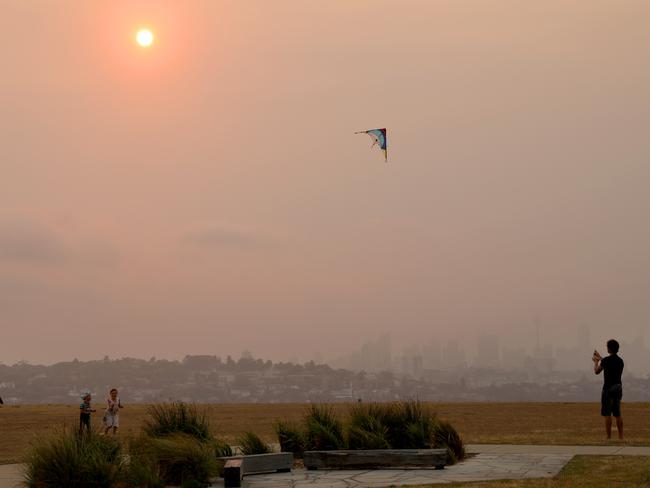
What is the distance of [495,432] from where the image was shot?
26.5 m

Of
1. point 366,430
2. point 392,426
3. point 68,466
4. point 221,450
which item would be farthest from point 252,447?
point 68,466

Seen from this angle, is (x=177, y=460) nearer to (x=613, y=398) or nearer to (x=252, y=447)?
(x=252, y=447)

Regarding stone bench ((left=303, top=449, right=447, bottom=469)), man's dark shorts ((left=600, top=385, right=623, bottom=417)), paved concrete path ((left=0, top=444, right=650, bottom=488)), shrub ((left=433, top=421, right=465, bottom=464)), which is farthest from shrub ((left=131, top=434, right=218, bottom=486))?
man's dark shorts ((left=600, top=385, right=623, bottom=417))

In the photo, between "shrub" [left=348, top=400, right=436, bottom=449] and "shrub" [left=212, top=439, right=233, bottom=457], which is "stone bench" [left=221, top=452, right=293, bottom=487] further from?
"shrub" [left=348, top=400, right=436, bottom=449]

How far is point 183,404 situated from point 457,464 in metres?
5.33

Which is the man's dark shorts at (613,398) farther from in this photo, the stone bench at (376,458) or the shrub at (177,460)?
the shrub at (177,460)

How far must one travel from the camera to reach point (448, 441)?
18.1 m

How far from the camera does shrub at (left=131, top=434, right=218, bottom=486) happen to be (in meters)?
15.1

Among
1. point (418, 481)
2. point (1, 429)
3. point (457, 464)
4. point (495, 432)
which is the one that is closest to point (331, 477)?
point (418, 481)

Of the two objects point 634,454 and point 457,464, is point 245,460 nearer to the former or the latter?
point 457,464

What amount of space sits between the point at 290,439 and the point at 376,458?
282cm

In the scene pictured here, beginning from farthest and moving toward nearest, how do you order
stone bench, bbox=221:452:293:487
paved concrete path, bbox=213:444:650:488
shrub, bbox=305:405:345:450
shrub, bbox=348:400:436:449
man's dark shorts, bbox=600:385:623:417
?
man's dark shorts, bbox=600:385:623:417 → shrub, bbox=305:405:345:450 → shrub, bbox=348:400:436:449 → stone bench, bbox=221:452:293:487 → paved concrete path, bbox=213:444:650:488

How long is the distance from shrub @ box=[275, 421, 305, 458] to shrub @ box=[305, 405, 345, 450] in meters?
0.17

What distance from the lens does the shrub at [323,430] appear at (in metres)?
18.0
